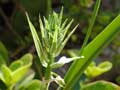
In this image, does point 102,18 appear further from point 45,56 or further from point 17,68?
point 45,56

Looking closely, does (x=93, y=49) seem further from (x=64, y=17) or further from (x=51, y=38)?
(x=64, y=17)

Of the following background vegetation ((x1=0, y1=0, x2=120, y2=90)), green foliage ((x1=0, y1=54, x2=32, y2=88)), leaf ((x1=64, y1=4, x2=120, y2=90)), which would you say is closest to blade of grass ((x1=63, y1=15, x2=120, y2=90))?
leaf ((x1=64, y1=4, x2=120, y2=90))

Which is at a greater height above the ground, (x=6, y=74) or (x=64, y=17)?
(x=6, y=74)

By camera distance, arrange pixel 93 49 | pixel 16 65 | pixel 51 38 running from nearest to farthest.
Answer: pixel 51 38, pixel 93 49, pixel 16 65

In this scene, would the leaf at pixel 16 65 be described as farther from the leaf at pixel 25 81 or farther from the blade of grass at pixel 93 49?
the blade of grass at pixel 93 49

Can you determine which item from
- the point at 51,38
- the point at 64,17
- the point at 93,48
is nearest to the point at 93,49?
the point at 93,48

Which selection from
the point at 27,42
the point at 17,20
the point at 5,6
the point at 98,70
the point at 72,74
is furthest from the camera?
the point at 5,6

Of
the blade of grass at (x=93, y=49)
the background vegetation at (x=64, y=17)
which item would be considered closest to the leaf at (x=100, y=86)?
the blade of grass at (x=93, y=49)

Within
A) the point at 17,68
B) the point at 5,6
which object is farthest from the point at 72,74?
the point at 5,6
